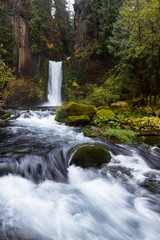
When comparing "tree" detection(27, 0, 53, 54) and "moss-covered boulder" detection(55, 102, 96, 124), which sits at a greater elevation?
"tree" detection(27, 0, 53, 54)

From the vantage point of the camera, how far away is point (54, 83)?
2338 centimetres

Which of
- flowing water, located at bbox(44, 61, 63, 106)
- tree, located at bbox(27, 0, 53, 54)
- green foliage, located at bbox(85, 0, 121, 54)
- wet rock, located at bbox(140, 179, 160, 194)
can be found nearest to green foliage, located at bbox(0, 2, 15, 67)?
tree, located at bbox(27, 0, 53, 54)

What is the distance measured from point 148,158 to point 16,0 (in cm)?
3024

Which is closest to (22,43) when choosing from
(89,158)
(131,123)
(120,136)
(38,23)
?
(38,23)

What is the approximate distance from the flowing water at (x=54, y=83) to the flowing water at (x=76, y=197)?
18126mm

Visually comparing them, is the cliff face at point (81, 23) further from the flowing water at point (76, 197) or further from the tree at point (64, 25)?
the flowing water at point (76, 197)

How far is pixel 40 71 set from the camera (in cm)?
2408

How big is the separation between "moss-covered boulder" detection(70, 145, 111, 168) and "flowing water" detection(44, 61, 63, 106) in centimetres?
1871

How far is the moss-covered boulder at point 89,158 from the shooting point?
3930 mm

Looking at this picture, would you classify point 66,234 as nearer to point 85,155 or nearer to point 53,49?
point 85,155

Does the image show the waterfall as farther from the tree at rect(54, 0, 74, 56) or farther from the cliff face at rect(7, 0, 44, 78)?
the tree at rect(54, 0, 74, 56)

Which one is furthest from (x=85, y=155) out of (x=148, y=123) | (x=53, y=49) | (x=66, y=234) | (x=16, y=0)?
(x=16, y=0)

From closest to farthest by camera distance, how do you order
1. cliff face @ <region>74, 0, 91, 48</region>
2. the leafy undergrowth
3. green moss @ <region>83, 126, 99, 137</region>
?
green moss @ <region>83, 126, 99, 137</region> < the leafy undergrowth < cliff face @ <region>74, 0, 91, 48</region>

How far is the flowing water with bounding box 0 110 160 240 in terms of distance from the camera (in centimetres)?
222
